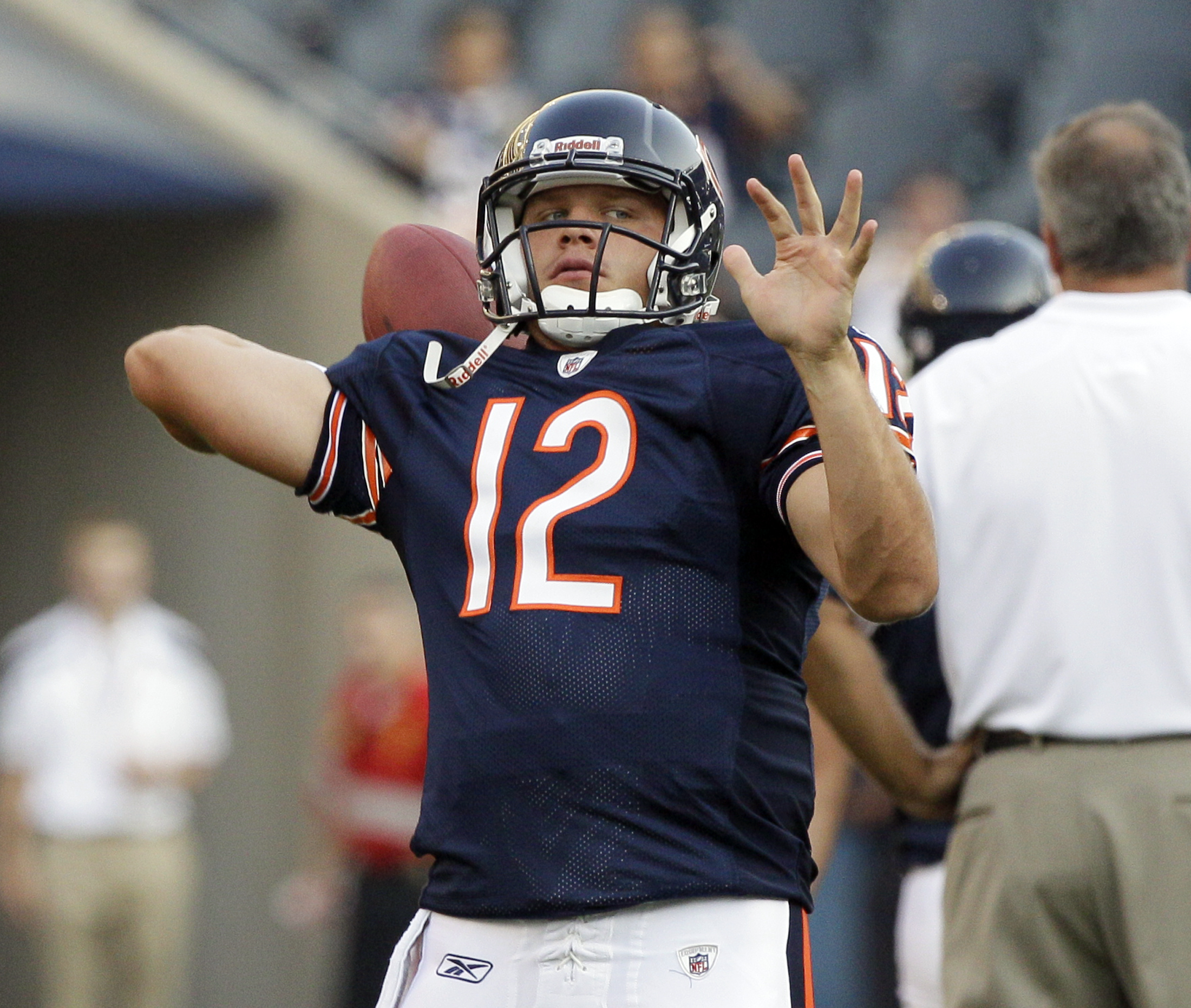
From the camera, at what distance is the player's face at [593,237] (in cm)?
242

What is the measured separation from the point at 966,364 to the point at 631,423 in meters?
0.99

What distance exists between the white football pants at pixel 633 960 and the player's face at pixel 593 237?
2.67 ft

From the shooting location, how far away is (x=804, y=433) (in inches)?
86.3

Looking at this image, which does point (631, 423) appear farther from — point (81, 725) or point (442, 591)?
point (81, 725)

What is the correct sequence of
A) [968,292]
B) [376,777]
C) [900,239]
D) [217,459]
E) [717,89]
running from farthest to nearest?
[717,89]
[217,459]
[900,239]
[376,777]
[968,292]

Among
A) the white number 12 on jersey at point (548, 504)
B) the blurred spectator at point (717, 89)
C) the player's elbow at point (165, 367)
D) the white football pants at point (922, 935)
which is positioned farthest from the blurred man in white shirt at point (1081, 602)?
the blurred spectator at point (717, 89)

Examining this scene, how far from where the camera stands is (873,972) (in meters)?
6.05

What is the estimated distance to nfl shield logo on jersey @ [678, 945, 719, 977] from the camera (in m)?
2.14

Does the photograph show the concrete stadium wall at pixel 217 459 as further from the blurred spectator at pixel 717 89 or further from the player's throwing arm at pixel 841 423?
the player's throwing arm at pixel 841 423

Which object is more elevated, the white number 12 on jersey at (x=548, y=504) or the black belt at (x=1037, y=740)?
the white number 12 on jersey at (x=548, y=504)

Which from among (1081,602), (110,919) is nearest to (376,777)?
(110,919)

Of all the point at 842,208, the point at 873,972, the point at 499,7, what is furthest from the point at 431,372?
the point at 499,7

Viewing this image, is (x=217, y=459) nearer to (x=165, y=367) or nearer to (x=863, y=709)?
(x=863, y=709)

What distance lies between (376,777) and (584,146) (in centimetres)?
445
